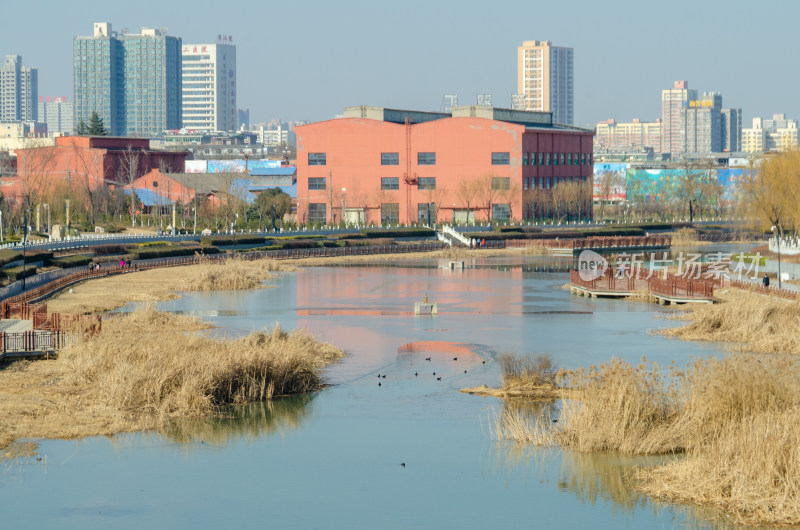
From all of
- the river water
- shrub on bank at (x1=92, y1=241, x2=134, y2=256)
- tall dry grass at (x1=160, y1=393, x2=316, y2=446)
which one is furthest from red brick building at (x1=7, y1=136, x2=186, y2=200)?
tall dry grass at (x1=160, y1=393, x2=316, y2=446)

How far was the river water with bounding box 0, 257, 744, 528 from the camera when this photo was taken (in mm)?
19594

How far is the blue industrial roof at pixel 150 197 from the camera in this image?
105625 millimetres

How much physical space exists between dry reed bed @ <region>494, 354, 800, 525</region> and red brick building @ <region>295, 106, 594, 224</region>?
260ft

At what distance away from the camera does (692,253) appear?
277ft

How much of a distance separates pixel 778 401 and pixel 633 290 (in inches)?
1287

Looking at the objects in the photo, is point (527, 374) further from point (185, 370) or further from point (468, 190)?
point (468, 190)

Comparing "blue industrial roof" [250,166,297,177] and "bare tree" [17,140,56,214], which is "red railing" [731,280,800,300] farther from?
"blue industrial roof" [250,166,297,177]

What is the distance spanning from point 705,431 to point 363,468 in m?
6.76

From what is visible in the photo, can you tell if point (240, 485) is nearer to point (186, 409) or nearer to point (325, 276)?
point (186, 409)

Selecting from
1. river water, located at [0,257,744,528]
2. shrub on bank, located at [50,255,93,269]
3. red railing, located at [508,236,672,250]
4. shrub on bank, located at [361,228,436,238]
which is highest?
shrub on bank, located at [361,228,436,238]

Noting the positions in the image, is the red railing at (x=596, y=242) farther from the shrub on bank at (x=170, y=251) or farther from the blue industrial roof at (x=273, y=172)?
the blue industrial roof at (x=273, y=172)

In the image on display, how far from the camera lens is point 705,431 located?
22094 mm

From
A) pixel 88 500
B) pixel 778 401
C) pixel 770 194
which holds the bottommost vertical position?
pixel 88 500

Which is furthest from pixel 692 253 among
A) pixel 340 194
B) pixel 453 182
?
pixel 340 194
